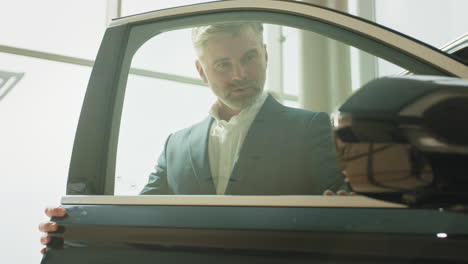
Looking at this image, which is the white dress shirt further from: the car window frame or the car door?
the car window frame

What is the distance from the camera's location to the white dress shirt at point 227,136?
1.00 m

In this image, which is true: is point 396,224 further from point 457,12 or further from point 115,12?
point 457,12

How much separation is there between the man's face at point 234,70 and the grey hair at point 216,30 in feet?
0.04

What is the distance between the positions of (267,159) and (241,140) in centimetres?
8

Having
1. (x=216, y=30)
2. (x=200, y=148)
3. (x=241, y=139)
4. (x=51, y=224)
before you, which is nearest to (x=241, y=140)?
(x=241, y=139)

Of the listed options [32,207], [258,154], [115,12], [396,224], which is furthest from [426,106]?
[32,207]

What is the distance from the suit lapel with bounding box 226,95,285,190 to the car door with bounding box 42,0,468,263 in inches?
2.1

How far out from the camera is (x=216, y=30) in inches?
41.7

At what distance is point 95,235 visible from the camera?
90 centimetres

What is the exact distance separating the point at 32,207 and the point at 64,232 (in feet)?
5.56

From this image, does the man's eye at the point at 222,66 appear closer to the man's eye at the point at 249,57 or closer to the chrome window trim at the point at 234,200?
the man's eye at the point at 249,57

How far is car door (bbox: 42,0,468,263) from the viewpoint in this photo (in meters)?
0.76

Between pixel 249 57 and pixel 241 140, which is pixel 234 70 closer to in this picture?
pixel 249 57

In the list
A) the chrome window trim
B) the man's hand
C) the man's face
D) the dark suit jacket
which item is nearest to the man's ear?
the man's face
